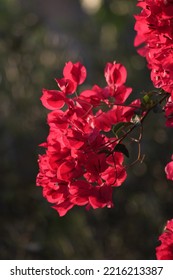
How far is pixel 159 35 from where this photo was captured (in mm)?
1237

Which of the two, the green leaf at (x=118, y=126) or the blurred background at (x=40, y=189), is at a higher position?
the green leaf at (x=118, y=126)

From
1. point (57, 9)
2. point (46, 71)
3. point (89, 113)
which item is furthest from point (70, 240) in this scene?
point (57, 9)

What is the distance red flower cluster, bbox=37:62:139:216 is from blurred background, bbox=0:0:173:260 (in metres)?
1.59

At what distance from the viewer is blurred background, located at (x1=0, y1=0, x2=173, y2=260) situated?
3.93m

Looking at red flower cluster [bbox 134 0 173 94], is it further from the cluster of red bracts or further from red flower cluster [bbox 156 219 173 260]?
red flower cluster [bbox 156 219 173 260]

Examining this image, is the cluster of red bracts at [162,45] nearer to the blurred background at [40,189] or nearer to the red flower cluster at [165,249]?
the red flower cluster at [165,249]

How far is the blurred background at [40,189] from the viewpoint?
12.9 ft

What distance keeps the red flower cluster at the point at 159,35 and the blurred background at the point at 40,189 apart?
1706 mm

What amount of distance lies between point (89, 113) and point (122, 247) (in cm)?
280

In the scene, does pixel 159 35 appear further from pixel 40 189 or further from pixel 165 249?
pixel 40 189

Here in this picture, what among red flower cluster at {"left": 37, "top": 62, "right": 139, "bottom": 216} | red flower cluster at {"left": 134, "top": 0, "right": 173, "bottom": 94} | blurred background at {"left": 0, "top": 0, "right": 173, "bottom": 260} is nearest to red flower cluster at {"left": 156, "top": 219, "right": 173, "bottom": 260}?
red flower cluster at {"left": 37, "top": 62, "right": 139, "bottom": 216}

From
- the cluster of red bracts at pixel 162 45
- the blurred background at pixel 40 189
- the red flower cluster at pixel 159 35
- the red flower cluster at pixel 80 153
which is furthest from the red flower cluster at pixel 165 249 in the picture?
the blurred background at pixel 40 189
